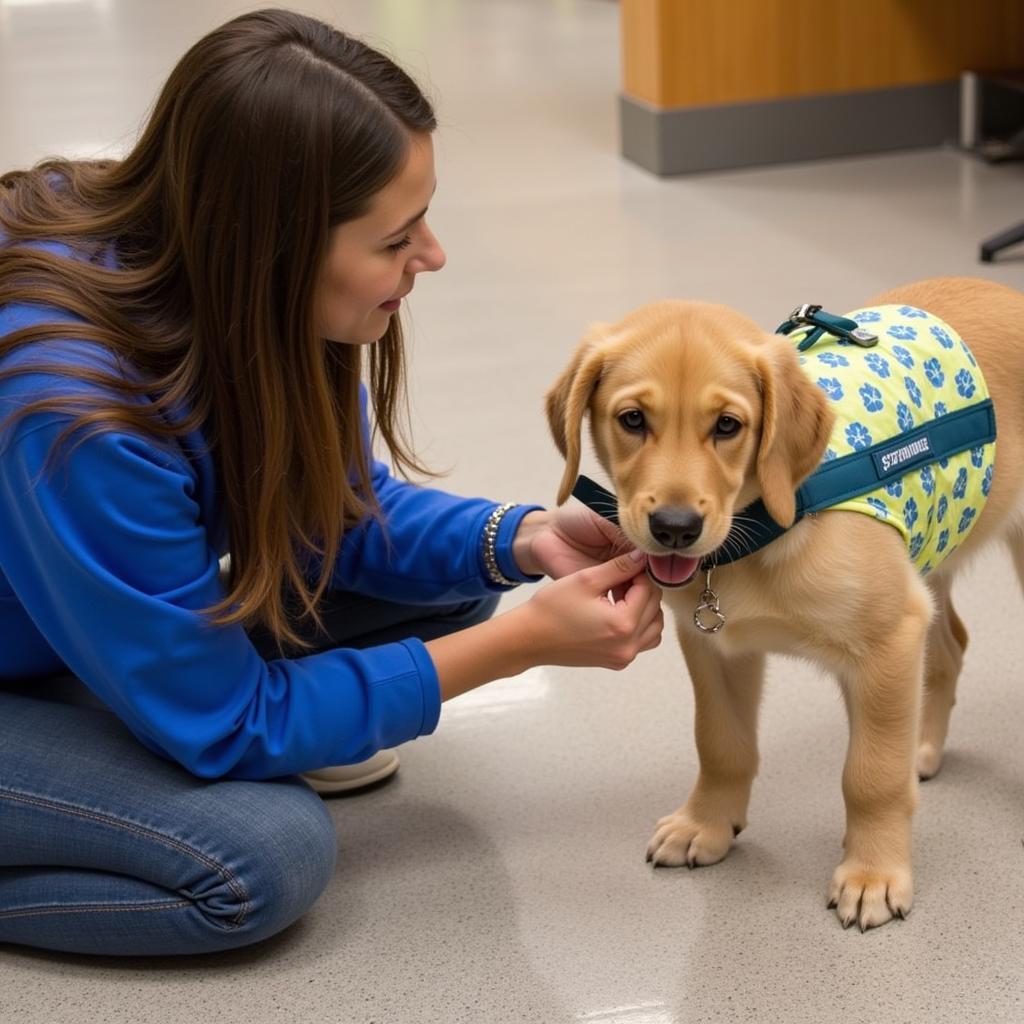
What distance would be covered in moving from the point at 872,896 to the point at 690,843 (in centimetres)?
25

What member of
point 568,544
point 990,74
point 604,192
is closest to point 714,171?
point 604,192

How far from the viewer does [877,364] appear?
1776 millimetres

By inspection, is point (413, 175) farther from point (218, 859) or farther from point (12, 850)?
point (12, 850)

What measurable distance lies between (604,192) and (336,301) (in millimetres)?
3723

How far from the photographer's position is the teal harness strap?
1670 mm

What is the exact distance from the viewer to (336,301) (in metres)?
1.67

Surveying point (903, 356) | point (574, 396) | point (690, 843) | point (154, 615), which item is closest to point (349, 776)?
point (690, 843)

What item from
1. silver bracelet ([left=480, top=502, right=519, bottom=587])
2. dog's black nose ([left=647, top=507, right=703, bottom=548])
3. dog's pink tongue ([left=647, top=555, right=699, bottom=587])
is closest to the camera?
dog's black nose ([left=647, top=507, right=703, bottom=548])

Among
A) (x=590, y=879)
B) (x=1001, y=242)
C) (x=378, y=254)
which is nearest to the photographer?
(x=378, y=254)

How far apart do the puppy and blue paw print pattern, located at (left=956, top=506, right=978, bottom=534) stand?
0.07 ft

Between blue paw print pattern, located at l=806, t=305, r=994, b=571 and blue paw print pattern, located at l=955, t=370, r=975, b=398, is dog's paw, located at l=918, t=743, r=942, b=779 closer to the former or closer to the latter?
blue paw print pattern, located at l=806, t=305, r=994, b=571

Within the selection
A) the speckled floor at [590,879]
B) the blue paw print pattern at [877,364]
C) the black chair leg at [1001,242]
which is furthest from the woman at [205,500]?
the black chair leg at [1001,242]

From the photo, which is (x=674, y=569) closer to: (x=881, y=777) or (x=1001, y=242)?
(x=881, y=777)

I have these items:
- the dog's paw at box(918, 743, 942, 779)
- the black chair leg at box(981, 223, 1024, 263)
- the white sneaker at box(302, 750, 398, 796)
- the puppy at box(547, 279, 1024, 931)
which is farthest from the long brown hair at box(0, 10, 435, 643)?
the black chair leg at box(981, 223, 1024, 263)
